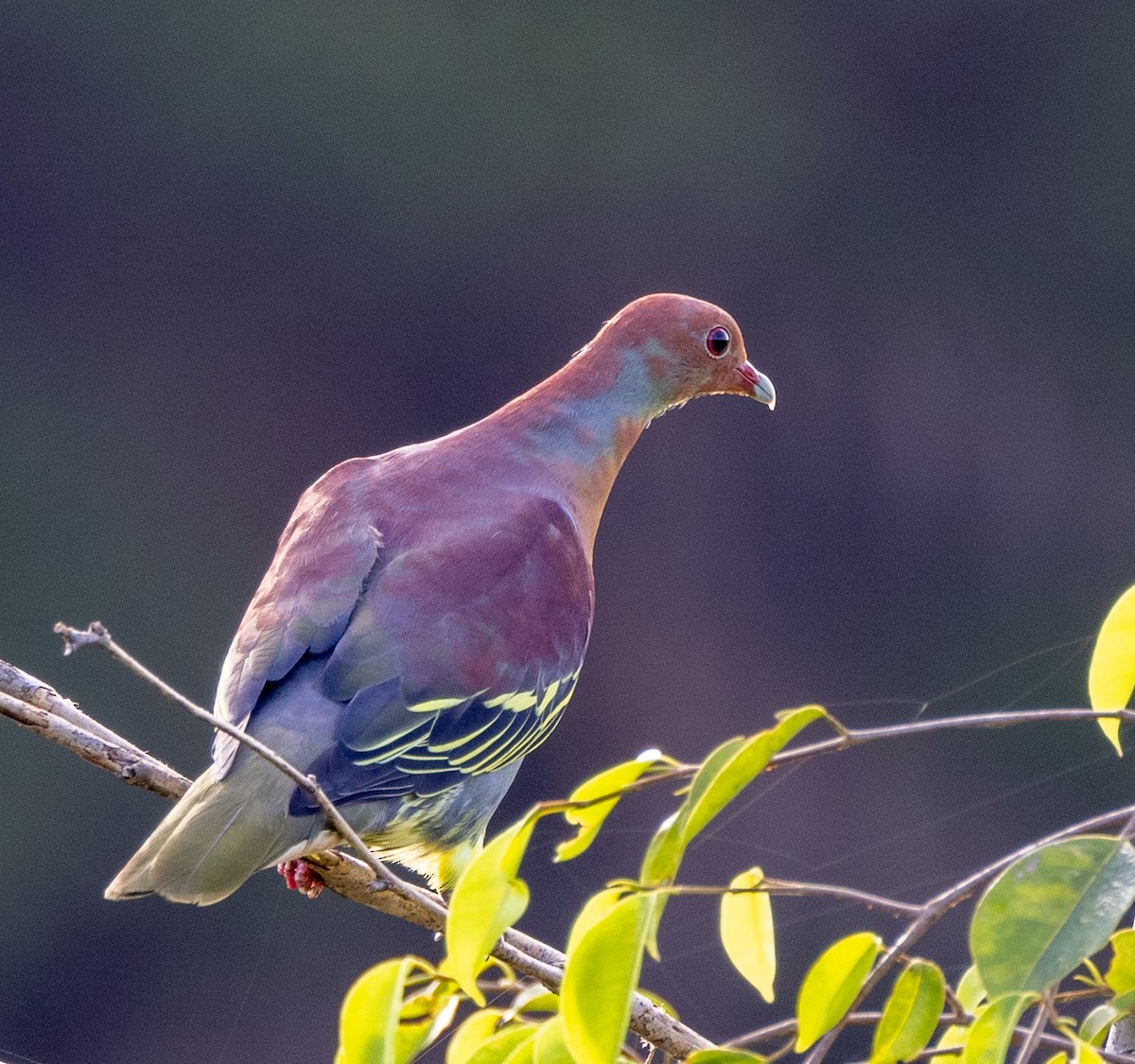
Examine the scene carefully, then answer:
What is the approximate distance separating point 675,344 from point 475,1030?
4.16ft

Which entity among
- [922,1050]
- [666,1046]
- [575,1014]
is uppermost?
[575,1014]

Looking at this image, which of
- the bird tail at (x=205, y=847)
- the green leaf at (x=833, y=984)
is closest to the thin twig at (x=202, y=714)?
the green leaf at (x=833, y=984)

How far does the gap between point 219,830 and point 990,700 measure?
12.9ft

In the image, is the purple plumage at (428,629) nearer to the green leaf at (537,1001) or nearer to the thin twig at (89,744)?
the thin twig at (89,744)

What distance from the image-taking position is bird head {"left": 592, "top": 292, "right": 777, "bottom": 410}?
187 centimetres

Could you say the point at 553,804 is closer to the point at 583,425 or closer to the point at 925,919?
the point at 925,919

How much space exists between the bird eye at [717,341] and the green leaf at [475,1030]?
1.29 meters

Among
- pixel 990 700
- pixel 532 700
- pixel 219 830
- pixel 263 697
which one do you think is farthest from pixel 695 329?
pixel 990 700

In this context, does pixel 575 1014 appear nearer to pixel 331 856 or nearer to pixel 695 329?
pixel 331 856

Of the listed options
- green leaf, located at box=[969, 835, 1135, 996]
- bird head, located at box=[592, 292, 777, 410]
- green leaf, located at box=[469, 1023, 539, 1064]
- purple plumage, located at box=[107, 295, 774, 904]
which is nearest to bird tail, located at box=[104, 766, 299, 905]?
purple plumage, located at box=[107, 295, 774, 904]

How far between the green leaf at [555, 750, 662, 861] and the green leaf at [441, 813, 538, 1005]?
0.16 ft

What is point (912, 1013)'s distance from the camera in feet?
2.00

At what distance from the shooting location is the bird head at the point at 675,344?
1869mm

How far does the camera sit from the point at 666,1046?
101 centimetres
